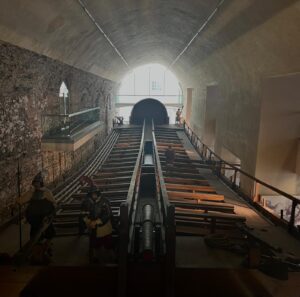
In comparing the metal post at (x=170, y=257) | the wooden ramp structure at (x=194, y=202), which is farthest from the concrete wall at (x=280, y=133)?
the metal post at (x=170, y=257)

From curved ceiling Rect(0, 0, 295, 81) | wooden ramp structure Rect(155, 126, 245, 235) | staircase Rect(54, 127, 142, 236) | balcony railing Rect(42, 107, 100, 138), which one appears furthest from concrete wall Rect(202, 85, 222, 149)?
balcony railing Rect(42, 107, 100, 138)

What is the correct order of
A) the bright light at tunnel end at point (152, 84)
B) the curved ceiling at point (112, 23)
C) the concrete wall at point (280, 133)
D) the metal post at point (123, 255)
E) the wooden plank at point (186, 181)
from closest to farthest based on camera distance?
the metal post at point (123, 255) < the curved ceiling at point (112, 23) < the concrete wall at point (280, 133) < the wooden plank at point (186, 181) < the bright light at tunnel end at point (152, 84)

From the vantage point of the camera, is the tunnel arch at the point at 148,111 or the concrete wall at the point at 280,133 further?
the tunnel arch at the point at 148,111

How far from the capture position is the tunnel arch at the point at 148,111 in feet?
78.9

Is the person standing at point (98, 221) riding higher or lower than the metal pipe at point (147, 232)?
higher

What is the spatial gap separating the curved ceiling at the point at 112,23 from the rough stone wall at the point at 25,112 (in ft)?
1.36

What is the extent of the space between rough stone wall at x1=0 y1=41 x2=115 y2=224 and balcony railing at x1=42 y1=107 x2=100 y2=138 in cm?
27

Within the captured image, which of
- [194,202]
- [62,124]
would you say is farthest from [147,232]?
[62,124]

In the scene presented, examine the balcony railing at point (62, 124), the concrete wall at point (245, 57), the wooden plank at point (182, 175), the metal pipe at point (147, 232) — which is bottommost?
the wooden plank at point (182, 175)

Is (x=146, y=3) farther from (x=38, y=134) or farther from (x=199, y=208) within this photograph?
(x=199, y=208)

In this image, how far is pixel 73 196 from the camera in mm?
8945

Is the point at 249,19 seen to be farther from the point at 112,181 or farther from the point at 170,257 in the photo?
the point at 170,257

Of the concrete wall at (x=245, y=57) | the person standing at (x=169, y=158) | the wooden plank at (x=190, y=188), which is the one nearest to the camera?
the concrete wall at (x=245, y=57)

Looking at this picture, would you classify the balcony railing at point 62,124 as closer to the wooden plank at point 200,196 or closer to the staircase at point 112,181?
the staircase at point 112,181
